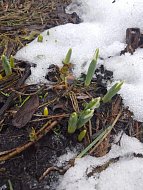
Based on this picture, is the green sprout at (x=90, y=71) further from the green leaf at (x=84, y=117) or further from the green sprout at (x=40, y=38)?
the green sprout at (x=40, y=38)

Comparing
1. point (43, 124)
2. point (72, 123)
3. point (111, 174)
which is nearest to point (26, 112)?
point (43, 124)

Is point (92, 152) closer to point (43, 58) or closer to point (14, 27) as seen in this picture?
point (43, 58)

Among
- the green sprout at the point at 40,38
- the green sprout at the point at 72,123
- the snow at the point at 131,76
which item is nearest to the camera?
the green sprout at the point at 72,123

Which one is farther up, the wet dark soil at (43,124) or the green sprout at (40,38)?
the green sprout at (40,38)

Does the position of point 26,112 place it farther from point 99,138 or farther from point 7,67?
point 99,138

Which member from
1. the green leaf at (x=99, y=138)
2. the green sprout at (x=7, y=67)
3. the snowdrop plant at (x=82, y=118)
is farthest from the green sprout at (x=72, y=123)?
the green sprout at (x=7, y=67)

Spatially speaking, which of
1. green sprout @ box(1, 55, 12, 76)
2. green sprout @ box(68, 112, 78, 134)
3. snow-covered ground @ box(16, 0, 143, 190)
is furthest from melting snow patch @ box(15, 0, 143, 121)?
green sprout @ box(68, 112, 78, 134)

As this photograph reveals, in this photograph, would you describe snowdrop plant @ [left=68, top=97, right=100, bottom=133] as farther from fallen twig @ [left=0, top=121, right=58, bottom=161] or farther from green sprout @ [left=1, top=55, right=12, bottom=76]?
green sprout @ [left=1, top=55, right=12, bottom=76]
